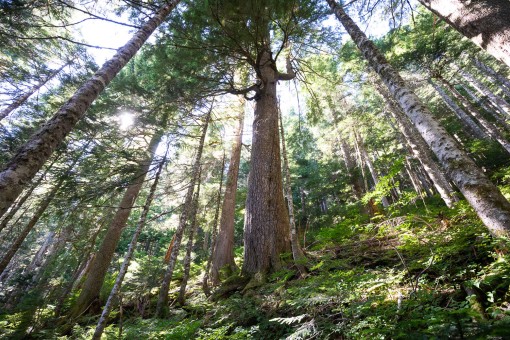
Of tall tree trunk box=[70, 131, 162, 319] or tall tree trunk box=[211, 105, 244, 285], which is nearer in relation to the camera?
tall tree trunk box=[70, 131, 162, 319]

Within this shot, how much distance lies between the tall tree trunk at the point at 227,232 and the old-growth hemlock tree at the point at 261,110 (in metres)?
2.48

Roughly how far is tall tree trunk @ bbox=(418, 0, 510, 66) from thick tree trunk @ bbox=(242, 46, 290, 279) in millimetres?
4301

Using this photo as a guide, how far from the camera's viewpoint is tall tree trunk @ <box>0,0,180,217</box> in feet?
7.45

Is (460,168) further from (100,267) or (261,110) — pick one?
(100,267)

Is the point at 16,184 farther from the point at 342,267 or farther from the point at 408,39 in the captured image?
the point at 408,39

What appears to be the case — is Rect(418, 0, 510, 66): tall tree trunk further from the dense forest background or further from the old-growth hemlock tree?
the old-growth hemlock tree

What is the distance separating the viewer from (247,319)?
3479 millimetres

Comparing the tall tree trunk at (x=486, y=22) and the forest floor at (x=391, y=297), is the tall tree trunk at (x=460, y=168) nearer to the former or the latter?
the forest floor at (x=391, y=297)

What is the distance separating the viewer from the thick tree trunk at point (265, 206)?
5.18m

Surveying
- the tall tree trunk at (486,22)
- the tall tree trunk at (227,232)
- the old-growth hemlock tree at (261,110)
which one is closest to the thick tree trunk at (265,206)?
the old-growth hemlock tree at (261,110)

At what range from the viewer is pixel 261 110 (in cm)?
729

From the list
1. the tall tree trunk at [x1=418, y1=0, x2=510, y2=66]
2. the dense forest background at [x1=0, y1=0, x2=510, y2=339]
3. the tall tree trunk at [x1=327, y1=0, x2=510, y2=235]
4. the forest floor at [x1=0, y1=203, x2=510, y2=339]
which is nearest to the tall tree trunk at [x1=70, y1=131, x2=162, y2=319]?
the dense forest background at [x1=0, y1=0, x2=510, y2=339]

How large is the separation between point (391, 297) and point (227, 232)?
7.22 meters

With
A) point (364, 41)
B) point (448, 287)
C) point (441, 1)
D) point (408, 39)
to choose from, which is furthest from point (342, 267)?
point (408, 39)
